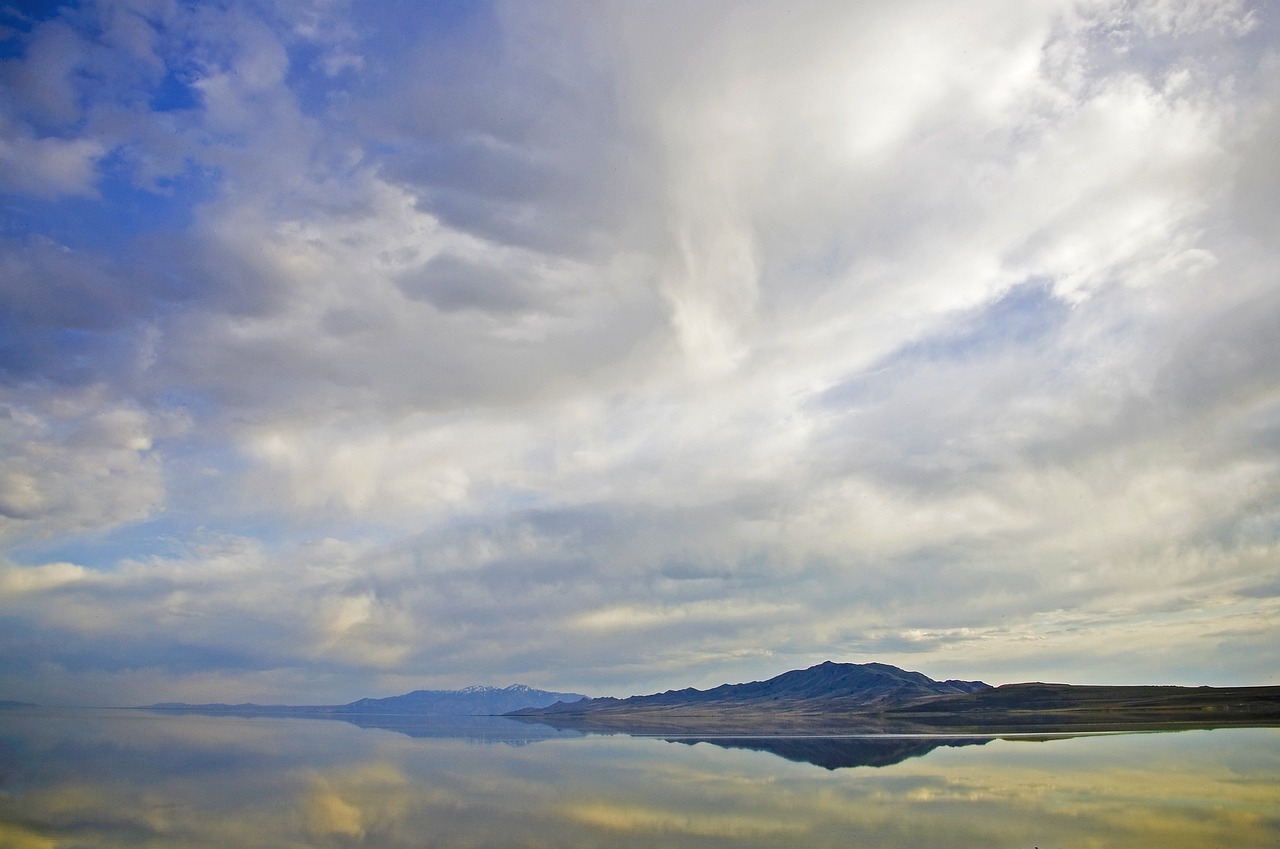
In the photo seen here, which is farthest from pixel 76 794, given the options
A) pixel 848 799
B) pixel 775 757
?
pixel 775 757

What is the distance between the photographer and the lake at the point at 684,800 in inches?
1780

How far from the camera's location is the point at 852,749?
117 m

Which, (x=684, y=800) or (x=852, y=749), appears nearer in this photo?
(x=684, y=800)

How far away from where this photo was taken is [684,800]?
2376 inches

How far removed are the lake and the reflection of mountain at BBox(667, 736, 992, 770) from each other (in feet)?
4.17

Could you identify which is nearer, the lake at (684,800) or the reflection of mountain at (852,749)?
the lake at (684,800)

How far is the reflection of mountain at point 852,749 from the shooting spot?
9431cm

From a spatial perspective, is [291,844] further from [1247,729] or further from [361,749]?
[1247,729]

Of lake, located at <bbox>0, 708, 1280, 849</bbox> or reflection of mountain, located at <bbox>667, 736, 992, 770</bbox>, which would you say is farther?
reflection of mountain, located at <bbox>667, 736, 992, 770</bbox>

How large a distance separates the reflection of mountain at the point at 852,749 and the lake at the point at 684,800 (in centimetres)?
127

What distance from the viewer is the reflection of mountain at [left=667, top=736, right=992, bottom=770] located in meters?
94.3

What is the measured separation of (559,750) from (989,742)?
69.0 metres

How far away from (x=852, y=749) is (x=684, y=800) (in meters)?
66.2

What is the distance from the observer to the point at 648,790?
67.8 meters
